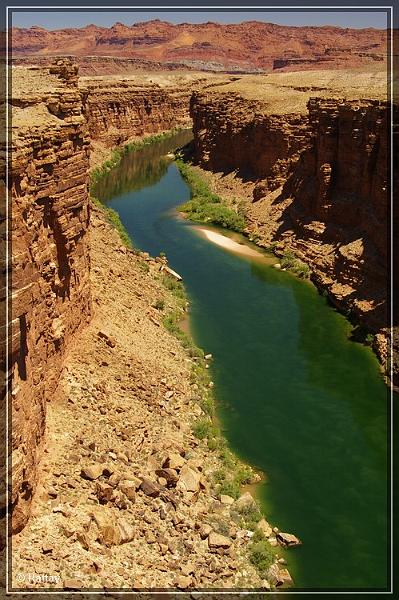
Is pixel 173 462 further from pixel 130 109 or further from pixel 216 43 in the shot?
pixel 216 43

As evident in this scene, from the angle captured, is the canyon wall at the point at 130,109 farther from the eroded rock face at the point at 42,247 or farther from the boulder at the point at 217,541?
the boulder at the point at 217,541

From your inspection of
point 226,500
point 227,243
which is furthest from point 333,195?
point 226,500

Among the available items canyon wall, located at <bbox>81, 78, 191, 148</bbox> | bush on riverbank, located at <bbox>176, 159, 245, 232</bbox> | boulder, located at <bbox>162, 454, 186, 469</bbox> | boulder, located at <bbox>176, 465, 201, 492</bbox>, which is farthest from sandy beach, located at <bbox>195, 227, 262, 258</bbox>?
canyon wall, located at <bbox>81, 78, 191, 148</bbox>

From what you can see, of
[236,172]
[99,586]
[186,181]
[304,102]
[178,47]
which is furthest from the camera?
[178,47]

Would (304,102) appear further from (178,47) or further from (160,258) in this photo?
(178,47)

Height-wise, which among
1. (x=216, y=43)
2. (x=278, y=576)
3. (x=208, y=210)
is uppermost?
(x=216, y=43)

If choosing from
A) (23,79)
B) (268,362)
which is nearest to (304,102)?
(268,362)
